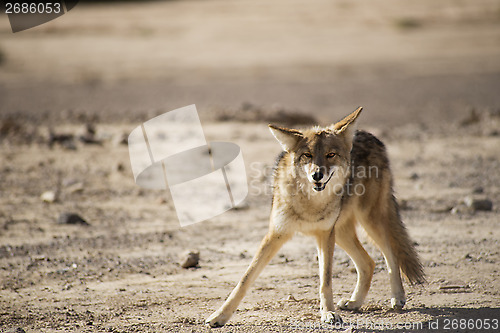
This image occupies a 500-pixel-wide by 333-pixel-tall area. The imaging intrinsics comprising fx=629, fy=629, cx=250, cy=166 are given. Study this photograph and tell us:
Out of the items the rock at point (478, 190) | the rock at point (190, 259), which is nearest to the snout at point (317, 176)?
the rock at point (190, 259)

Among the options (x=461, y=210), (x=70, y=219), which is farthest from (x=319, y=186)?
(x=70, y=219)

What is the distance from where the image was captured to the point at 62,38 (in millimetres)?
23641

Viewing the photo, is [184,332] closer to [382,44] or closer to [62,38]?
[382,44]

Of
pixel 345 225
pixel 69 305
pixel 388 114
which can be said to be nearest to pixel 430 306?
pixel 345 225

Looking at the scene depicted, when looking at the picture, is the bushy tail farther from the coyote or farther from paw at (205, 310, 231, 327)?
paw at (205, 310, 231, 327)

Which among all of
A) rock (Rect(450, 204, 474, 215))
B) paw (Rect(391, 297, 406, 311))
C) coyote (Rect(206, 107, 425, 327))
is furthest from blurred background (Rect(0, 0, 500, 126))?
paw (Rect(391, 297, 406, 311))

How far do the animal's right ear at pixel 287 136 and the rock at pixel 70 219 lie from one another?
11.8 ft

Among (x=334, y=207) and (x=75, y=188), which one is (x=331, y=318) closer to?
(x=334, y=207)

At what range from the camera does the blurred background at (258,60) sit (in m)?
16.1

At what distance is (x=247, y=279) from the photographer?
4.77 meters

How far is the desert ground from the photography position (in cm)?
530

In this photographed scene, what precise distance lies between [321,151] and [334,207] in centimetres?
47

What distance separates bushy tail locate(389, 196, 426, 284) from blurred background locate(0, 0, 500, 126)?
8.05 m

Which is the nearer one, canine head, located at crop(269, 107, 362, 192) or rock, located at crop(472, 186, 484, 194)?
canine head, located at crop(269, 107, 362, 192)
